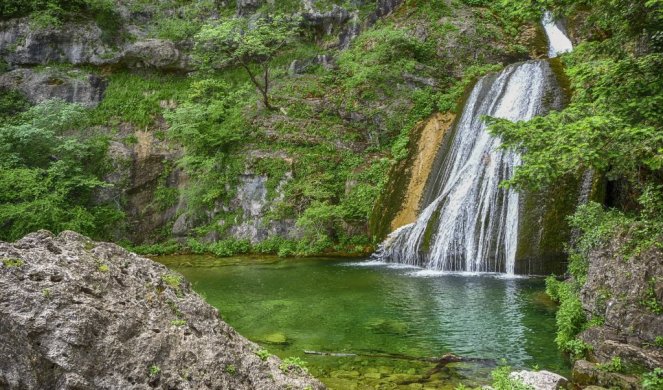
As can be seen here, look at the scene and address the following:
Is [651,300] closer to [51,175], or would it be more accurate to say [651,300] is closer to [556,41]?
[556,41]

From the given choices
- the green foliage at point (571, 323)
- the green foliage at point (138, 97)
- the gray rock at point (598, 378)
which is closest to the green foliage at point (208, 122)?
the green foliage at point (138, 97)

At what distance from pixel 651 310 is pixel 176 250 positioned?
56.1 ft

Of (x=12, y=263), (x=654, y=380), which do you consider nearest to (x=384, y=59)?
(x=654, y=380)

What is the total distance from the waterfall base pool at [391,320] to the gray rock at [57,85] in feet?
50.4

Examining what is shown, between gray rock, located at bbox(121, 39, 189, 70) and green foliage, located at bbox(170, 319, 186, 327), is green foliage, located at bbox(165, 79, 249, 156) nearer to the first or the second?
gray rock, located at bbox(121, 39, 189, 70)

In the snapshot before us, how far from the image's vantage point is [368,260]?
50.7 ft

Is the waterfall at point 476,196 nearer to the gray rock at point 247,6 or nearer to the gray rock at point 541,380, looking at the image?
the gray rock at point 541,380

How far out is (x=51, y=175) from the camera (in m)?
18.8

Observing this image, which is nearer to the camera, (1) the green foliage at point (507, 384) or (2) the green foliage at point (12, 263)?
(2) the green foliage at point (12, 263)

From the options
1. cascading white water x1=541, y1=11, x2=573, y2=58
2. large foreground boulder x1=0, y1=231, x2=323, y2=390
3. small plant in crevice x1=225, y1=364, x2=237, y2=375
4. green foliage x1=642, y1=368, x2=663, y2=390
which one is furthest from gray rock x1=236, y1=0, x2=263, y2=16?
green foliage x1=642, y1=368, x2=663, y2=390

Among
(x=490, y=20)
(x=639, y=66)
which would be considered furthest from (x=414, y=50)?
(x=639, y=66)

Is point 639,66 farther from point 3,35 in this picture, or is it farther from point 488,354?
point 3,35

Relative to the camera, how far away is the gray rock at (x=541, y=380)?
5031 mm

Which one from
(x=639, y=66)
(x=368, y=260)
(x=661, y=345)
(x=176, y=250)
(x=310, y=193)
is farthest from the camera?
(x=176, y=250)
